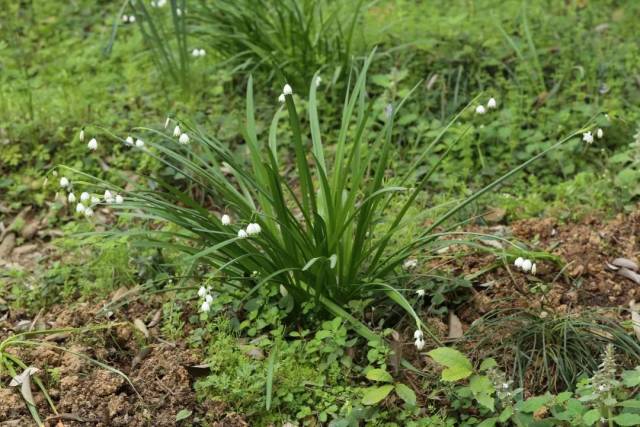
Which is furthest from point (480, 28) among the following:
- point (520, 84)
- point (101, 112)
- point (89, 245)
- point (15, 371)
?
point (15, 371)

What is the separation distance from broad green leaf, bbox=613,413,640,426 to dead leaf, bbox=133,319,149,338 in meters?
1.99

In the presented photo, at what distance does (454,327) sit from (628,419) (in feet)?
3.36

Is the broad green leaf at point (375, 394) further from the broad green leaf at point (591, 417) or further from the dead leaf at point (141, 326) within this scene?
the dead leaf at point (141, 326)

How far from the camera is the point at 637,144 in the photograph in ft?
14.6

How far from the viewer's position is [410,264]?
398 cm

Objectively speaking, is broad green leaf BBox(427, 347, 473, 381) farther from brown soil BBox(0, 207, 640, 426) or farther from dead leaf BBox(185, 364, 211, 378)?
dead leaf BBox(185, 364, 211, 378)

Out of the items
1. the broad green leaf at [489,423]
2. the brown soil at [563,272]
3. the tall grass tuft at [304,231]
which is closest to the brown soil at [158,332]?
the brown soil at [563,272]

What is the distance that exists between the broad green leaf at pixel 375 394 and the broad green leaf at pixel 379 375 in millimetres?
37

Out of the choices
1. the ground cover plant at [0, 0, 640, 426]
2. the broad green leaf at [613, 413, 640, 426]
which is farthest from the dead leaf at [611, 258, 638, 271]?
the broad green leaf at [613, 413, 640, 426]

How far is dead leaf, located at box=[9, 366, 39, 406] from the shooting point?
3.46 meters

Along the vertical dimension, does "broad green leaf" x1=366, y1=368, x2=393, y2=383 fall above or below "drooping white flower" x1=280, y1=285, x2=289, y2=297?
below

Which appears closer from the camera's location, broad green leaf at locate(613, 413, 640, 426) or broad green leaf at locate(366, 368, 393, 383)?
broad green leaf at locate(613, 413, 640, 426)

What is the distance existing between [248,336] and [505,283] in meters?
1.17

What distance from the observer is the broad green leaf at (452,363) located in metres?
3.24
